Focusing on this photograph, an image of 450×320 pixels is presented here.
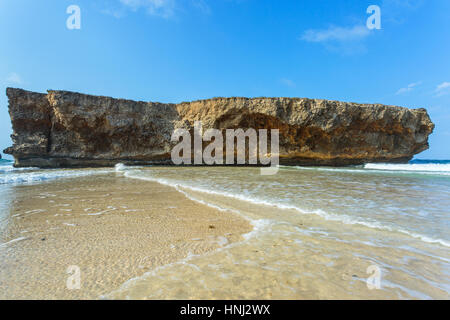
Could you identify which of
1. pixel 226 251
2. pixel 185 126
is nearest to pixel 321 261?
pixel 226 251

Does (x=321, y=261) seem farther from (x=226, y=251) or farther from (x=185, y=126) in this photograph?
(x=185, y=126)

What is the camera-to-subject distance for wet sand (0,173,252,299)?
129 cm

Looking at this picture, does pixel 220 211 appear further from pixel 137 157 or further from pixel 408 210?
pixel 137 157

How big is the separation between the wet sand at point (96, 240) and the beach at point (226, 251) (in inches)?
0.4

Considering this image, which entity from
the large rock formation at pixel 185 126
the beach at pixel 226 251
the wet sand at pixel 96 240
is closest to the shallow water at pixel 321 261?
the beach at pixel 226 251

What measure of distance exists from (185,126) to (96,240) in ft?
60.1

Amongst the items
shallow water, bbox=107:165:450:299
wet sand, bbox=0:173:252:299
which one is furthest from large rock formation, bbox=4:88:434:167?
shallow water, bbox=107:165:450:299

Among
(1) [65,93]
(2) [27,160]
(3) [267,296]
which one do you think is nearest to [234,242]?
(3) [267,296]

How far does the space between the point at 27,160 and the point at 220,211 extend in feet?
71.1

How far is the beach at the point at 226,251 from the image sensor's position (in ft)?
4.09

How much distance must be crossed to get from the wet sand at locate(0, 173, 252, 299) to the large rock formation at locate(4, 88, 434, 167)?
16.5 metres

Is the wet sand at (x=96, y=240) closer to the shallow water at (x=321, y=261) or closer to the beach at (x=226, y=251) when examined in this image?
the beach at (x=226, y=251)

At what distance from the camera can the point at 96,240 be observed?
2033 millimetres

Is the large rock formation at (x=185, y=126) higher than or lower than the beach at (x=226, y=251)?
higher
